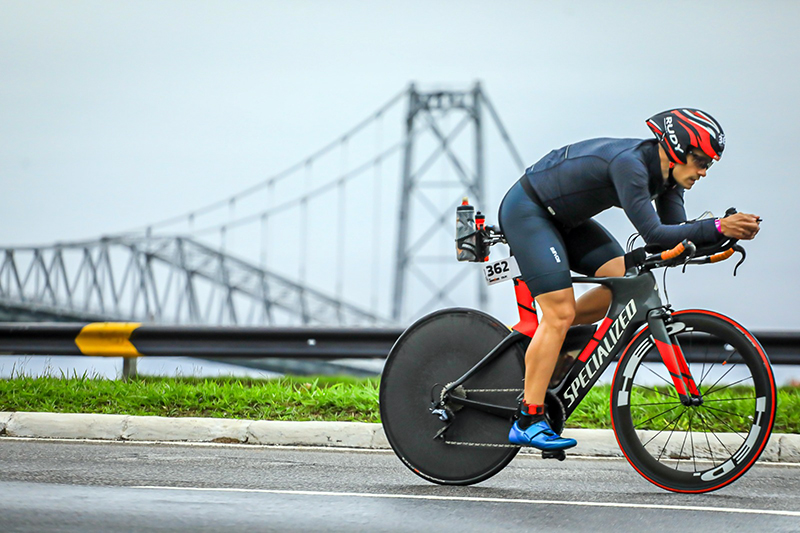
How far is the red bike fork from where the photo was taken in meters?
4.02

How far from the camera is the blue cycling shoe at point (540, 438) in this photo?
4.01 m

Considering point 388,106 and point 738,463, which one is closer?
point 738,463

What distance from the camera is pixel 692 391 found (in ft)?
13.2

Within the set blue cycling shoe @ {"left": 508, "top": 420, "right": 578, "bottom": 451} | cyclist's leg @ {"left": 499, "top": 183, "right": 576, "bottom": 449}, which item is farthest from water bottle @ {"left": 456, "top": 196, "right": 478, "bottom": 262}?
blue cycling shoe @ {"left": 508, "top": 420, "right": 578, "bottom": 451}

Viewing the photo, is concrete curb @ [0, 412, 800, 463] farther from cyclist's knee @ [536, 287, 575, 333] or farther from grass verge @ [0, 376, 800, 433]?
cyclist's knee @ [536, 287, 575, 333]

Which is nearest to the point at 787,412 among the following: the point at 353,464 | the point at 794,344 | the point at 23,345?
the point at 794,344

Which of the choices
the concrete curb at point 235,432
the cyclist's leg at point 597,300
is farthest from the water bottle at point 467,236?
the concrete curb at point 235,432

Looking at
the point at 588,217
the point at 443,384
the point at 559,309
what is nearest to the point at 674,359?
the point at 559,309

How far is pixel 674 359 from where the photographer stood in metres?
4.05

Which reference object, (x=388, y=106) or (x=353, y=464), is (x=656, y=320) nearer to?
(x=353, y=464)

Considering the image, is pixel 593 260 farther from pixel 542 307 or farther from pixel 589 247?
pixel 542 307

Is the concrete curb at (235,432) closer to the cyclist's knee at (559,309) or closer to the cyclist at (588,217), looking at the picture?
the cyclist at (588,217)

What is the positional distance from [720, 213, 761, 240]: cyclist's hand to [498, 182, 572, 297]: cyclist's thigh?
74 cm

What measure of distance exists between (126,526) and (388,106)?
4685 cm
